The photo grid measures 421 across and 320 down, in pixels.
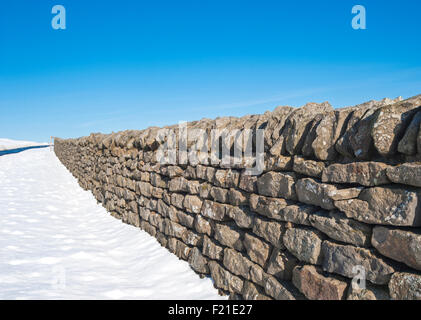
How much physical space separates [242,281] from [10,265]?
375cm

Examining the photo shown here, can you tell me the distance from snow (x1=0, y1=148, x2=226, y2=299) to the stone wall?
445 mm

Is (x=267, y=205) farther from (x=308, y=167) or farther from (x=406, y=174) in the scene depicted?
(x=406, y=174)

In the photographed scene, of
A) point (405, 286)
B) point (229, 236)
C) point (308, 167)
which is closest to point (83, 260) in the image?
point (229, 236)

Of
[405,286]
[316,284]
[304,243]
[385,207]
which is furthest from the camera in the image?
[304,243]

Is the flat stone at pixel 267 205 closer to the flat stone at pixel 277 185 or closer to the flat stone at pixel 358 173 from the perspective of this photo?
the flat stone at pixel 277 185

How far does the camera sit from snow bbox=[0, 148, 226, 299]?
153 inches

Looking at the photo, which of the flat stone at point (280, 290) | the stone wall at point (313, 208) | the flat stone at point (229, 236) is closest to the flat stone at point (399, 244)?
the stone wall at point (313, 208)

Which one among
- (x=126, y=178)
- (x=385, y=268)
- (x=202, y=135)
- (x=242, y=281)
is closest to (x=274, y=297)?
(x=242, y=281)

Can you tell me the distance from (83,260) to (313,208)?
417 cm

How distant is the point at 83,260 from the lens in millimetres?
4961

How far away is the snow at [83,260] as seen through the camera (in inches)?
153

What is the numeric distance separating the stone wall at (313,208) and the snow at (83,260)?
0.45 meters

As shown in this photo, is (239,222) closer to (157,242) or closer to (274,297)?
(274,297)

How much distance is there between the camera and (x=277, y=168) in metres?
3.08
